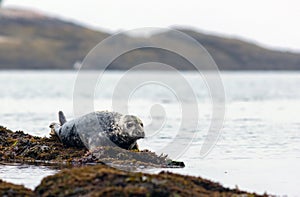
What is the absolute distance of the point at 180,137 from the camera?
22641 mm

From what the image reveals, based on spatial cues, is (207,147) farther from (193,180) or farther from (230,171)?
(193,180)

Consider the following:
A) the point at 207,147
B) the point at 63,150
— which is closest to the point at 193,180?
the point at 63,150

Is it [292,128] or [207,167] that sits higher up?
[292,128]

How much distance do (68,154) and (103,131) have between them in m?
1.11

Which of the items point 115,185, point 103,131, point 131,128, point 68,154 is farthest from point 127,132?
point 115,185

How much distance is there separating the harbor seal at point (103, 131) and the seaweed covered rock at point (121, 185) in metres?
4.87

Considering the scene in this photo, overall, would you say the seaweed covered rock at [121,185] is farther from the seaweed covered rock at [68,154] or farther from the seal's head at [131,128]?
the seal's head at [131,128]

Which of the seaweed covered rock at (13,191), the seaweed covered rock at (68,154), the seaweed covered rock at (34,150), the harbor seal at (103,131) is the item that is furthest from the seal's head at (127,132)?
the seaweed covered rock at (13,191)

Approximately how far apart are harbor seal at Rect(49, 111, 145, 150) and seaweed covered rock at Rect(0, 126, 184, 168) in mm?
256

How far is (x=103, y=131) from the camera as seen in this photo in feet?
56.6

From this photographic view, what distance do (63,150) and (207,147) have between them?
4.78 metres

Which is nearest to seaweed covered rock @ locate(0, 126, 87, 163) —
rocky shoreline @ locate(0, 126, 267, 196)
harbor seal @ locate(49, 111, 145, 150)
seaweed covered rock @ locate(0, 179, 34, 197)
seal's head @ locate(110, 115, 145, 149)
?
harbor seal @ locate(49, 111, 145, 150)

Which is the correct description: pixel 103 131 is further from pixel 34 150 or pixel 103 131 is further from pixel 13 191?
pixel 13 191

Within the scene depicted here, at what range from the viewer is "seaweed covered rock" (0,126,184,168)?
16062 millimetres
